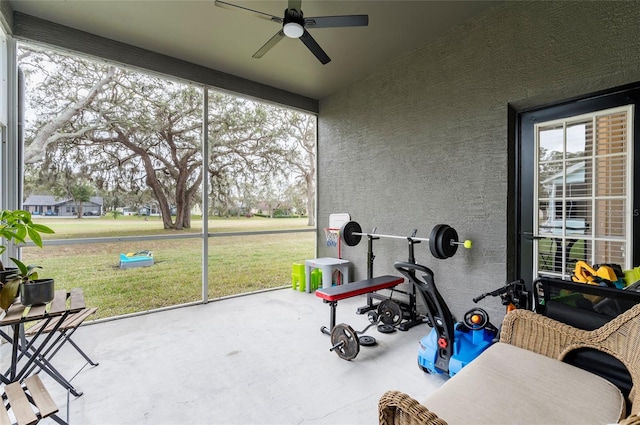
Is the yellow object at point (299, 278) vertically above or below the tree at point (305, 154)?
below

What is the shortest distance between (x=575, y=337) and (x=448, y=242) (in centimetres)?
157

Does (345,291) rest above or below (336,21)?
below

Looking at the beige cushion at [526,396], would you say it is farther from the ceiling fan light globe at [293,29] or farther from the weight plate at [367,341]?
the ceiling fan light globe at [293,29]

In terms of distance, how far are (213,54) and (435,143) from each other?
117 inches

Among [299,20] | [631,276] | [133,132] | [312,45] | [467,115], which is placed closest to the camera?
[631,276]

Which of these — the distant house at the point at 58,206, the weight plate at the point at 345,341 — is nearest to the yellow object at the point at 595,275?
the weight plate at the point at 345,341

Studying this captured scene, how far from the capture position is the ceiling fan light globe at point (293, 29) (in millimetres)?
2406

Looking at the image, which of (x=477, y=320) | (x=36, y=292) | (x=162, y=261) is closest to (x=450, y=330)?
(x=477, y=320)

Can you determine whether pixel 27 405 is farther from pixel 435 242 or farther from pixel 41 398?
pixel 435 242

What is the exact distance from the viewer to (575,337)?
1.49 meters

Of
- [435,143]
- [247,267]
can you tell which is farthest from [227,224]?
[435,143]

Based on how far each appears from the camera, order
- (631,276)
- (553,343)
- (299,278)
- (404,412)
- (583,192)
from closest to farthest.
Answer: (404,412) → (553,343) → (631,276) → (583,192) → (299,278)

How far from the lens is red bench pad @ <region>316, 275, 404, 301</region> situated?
2.79 metres

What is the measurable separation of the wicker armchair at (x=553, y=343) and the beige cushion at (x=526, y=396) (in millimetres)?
51
